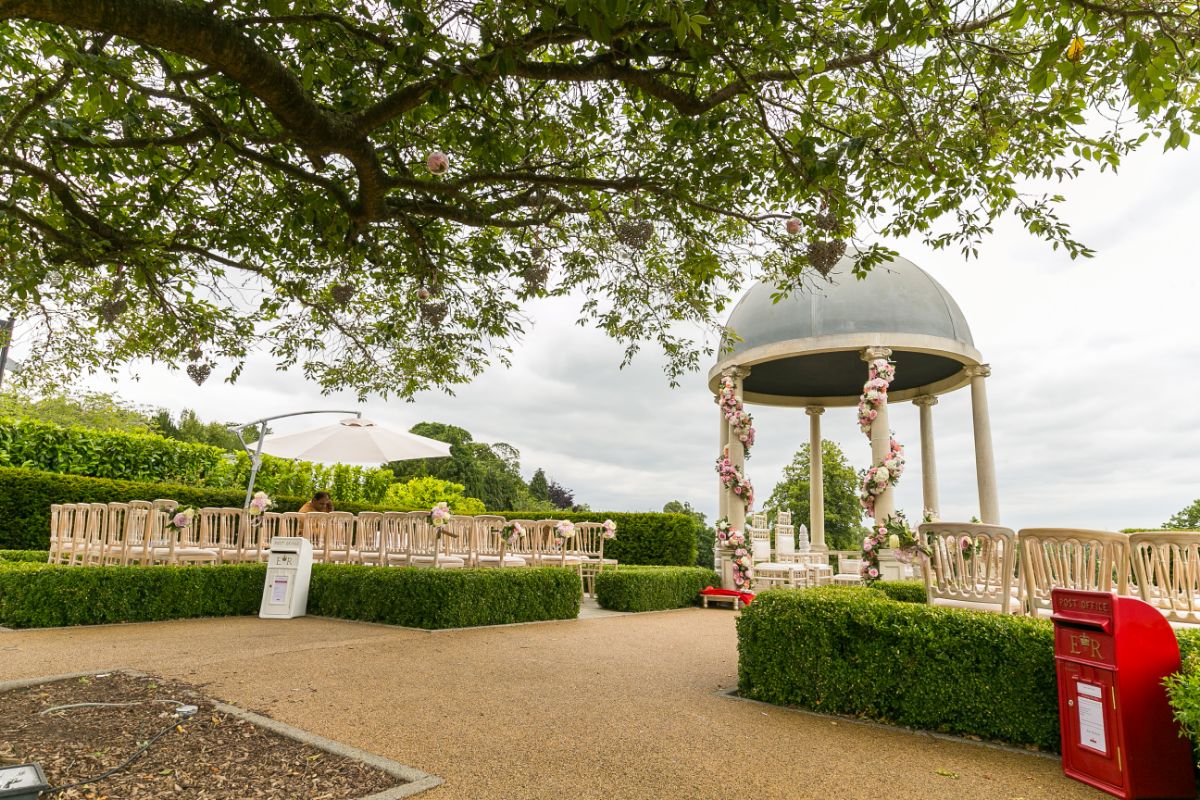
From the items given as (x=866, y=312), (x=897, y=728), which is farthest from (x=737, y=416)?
(x=897, y=728)

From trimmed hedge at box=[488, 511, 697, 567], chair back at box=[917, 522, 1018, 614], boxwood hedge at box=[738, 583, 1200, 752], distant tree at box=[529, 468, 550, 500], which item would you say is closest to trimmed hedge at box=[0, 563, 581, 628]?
boxwood hedge at box=[738, 583, 1200, 752]

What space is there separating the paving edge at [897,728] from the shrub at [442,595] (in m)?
3.90

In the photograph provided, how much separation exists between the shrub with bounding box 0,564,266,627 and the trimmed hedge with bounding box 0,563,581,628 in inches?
0.4

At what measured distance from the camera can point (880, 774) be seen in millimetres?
3693

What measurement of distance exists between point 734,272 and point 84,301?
8034 millimetres

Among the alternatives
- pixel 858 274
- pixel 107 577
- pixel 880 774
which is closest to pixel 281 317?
pixel 107 577

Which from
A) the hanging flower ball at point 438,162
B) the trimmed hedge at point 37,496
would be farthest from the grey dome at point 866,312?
the trimmed hedge at point 37,496

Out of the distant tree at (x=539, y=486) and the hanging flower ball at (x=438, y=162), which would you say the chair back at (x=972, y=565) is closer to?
the hanging flower ball at (x=438, y=162)

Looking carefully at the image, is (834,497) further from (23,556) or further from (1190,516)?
(23,556)

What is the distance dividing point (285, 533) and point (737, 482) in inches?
316

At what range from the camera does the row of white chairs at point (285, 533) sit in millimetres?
9406

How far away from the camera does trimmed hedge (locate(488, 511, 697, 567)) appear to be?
625 inches

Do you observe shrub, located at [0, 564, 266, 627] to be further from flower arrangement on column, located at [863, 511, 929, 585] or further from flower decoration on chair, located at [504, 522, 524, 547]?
flower arrangement on column, located at [863, 511, 929, 585]

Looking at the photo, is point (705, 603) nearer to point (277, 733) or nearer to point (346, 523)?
point (346, 523)
